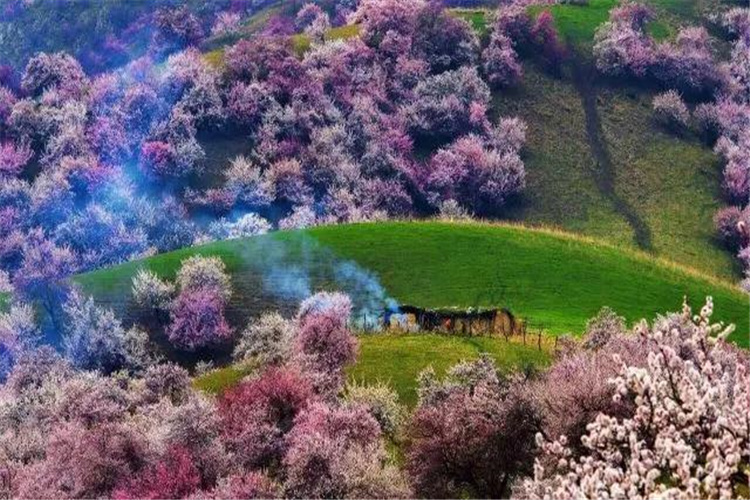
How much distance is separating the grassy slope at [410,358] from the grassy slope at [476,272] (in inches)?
203

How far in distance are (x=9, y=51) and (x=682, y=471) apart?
111 metres

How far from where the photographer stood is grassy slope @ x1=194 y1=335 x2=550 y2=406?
41094 millimetres

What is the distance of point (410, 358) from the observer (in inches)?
1678

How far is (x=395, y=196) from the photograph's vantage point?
78188 millimetres

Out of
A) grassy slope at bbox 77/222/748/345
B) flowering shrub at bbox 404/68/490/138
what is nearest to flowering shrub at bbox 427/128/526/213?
flowering shrub at bbox 404/68/490/138

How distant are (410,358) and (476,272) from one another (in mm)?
12314

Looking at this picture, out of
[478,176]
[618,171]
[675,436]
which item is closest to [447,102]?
[478,176]

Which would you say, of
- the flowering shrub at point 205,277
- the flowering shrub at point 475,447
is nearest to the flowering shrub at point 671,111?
the flowering shrub at point 205,277

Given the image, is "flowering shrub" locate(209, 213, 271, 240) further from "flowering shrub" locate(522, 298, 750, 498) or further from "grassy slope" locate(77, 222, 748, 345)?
"flowering shrub" locate(522, 298, 750, 498)

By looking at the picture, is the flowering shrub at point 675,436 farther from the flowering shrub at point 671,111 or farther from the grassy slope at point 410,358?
the flowering shrub at point 671,111

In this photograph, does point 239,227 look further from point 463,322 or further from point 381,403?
point 381,403

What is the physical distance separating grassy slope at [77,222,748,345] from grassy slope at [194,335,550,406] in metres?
5.16

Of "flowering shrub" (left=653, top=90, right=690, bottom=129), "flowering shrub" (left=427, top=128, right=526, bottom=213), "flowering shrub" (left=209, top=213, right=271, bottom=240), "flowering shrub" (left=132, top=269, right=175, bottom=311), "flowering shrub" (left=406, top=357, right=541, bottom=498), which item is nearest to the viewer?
"flowering shrub" (left=406, top=357, right=541, bottom=498)

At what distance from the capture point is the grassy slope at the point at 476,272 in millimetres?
50656
